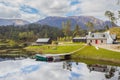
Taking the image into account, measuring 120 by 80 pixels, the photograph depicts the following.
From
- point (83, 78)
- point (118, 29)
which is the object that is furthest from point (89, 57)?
point (118, 29)

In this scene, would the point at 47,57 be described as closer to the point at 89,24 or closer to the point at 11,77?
the point at 11,77

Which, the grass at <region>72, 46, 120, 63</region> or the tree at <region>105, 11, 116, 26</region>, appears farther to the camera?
the tree at <region>105, 11, 116, 26</region>

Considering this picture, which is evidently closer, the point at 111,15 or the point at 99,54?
the point at 99,54

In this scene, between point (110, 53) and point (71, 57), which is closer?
point (110, 53)

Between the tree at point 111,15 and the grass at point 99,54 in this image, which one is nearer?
the grass at point 99,54

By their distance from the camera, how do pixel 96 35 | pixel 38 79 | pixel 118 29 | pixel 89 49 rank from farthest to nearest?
pixel 118 29, pixel 96 35, pixel 89 49, pixel 38 79

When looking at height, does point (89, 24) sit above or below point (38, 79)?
above

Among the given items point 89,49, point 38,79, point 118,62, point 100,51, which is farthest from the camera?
point 89,49
